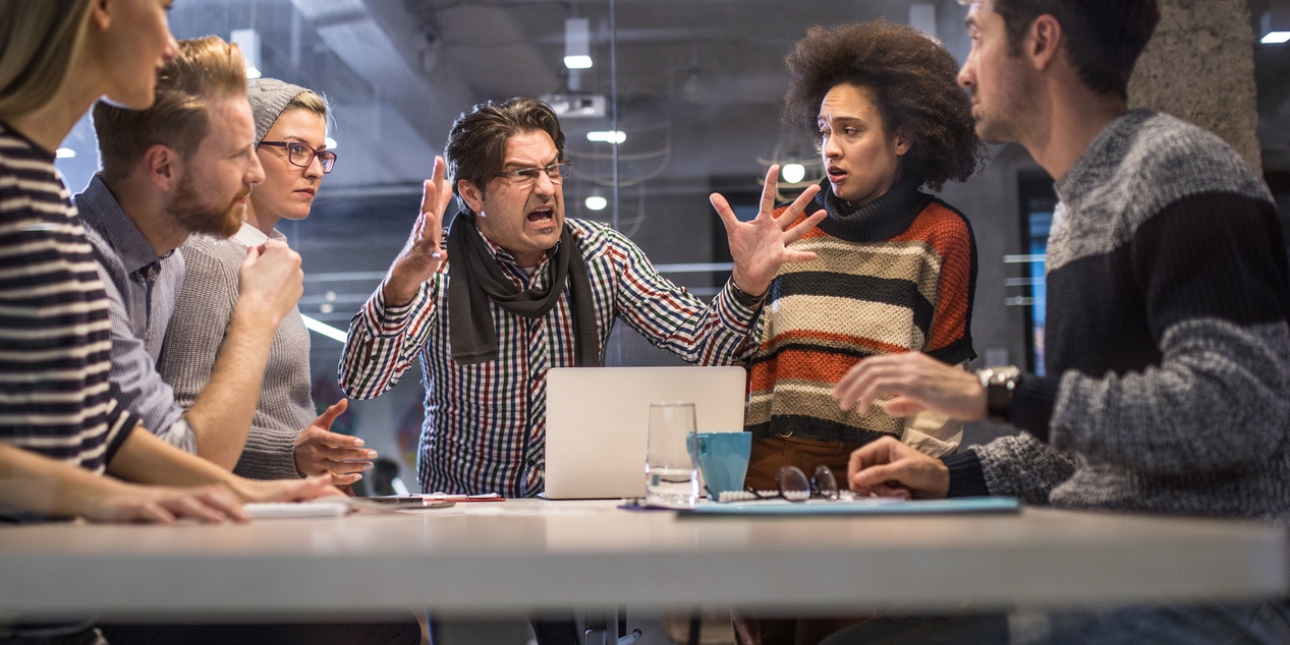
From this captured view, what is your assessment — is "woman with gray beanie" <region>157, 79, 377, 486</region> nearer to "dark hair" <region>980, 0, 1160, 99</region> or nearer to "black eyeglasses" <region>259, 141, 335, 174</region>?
"black eyeglasses" <region>259, 141, 335, 174</region>

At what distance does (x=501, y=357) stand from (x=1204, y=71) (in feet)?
6.04

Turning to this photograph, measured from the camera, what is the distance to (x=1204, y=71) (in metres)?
2.34

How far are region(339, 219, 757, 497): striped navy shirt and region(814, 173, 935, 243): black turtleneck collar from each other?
30 centimetres

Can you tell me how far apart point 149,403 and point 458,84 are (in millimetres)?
3192

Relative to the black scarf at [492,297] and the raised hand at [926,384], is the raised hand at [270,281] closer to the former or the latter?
the black scarf at [492,297]

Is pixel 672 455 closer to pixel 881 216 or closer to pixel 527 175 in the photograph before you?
pixel 881 216

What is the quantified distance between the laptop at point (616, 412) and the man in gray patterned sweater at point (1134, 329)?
520mm

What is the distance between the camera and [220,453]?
157 centimetres

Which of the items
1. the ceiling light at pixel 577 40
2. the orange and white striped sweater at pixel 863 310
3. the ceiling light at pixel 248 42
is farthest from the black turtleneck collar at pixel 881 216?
the ceiling light at pixel 248 42

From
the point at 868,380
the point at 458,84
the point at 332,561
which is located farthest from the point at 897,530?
the point at 458,84

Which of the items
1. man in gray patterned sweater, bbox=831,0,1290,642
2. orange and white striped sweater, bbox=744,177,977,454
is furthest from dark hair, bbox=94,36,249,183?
orange and white striped sweater, bbox=744,177,977,454

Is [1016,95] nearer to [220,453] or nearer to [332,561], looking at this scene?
[332,561]

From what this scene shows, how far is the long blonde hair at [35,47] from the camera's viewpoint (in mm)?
1253

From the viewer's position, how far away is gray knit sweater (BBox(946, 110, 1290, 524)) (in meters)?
1.13
